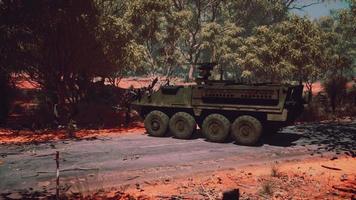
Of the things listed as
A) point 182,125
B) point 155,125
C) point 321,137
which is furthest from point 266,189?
point 155,125

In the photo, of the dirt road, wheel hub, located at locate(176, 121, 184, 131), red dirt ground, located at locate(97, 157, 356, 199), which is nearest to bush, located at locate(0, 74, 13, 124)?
the dirt road

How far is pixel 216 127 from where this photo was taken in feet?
44.0

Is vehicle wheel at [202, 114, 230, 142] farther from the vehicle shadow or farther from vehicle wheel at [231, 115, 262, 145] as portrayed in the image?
the vehicle shadow

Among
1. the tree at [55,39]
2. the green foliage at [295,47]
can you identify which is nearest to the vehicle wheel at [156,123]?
the tree at [55,39]

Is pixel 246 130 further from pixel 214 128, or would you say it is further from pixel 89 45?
pixel 89 45

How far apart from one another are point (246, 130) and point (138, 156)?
12.6 feet

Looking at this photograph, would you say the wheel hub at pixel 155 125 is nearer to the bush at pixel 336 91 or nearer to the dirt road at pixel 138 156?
the dirt road at pixel 138 156

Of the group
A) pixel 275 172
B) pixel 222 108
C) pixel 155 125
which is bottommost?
pixel 275 172

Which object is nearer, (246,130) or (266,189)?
(266,189)

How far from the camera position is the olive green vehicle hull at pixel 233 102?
40.3ft

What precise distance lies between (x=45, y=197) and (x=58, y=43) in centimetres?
1162

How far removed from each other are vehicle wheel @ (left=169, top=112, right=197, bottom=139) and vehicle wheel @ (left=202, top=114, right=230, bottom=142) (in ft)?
1.83

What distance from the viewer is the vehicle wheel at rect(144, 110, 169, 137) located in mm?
14578

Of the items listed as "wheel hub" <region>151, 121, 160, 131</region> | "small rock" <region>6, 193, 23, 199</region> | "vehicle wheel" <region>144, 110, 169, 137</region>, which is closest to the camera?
"small rock" <region>6, 193, 23, 199</region>
